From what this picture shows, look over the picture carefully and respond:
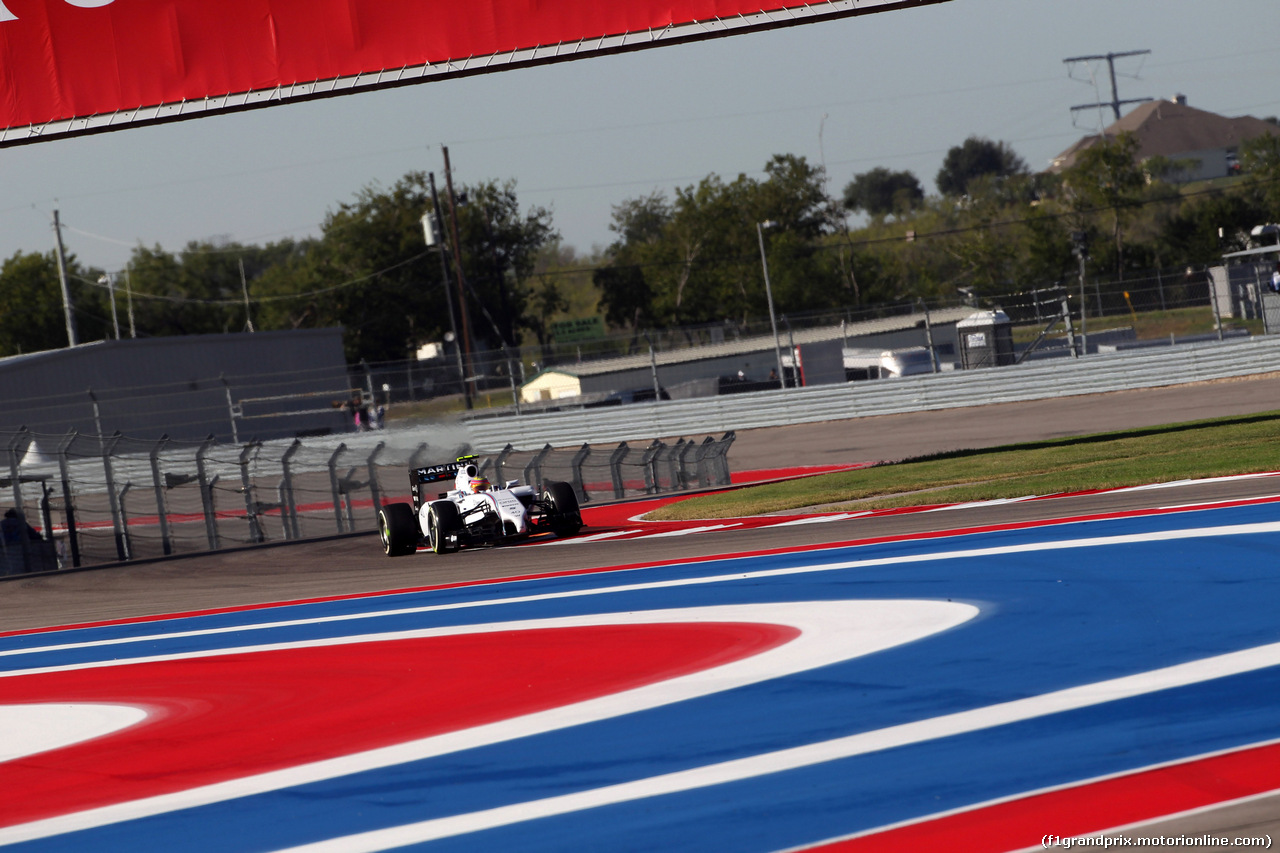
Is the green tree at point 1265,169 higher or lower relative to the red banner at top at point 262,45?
higher

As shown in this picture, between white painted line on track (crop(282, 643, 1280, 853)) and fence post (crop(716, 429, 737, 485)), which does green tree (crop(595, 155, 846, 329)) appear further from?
white painted line on track (crop(282, 643, 1280, 853))

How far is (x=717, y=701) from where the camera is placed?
6.45 m

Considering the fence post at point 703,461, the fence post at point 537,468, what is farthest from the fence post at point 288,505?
the fence post at point 703,461

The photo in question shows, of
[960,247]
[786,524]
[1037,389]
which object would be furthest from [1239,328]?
[960,247]

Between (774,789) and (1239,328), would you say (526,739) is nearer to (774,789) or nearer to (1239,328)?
(774,789)

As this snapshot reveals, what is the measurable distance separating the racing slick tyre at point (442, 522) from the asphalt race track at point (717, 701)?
270cm

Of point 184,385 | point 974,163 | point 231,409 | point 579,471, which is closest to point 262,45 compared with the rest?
point 579,471

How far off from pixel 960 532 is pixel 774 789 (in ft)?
23.8

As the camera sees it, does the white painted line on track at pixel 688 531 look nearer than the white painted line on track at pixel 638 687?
No

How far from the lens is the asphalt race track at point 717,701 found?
4773 mm

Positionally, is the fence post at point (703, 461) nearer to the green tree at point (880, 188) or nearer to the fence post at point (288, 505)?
the fence post at point (288, 505)

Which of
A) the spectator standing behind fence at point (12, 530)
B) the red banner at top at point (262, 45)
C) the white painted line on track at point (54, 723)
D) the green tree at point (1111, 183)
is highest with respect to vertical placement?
the green tree at point (1111, 183)

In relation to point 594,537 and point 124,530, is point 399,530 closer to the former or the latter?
point 594,537

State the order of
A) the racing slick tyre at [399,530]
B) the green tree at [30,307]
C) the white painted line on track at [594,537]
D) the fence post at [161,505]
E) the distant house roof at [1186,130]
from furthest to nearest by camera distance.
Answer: the distant house roof at [1186,130] → the green tree at [30,307] → the fence post at [161,505] → the racing slick tyre at [399,530] → the white painted line on track at [594,537]
